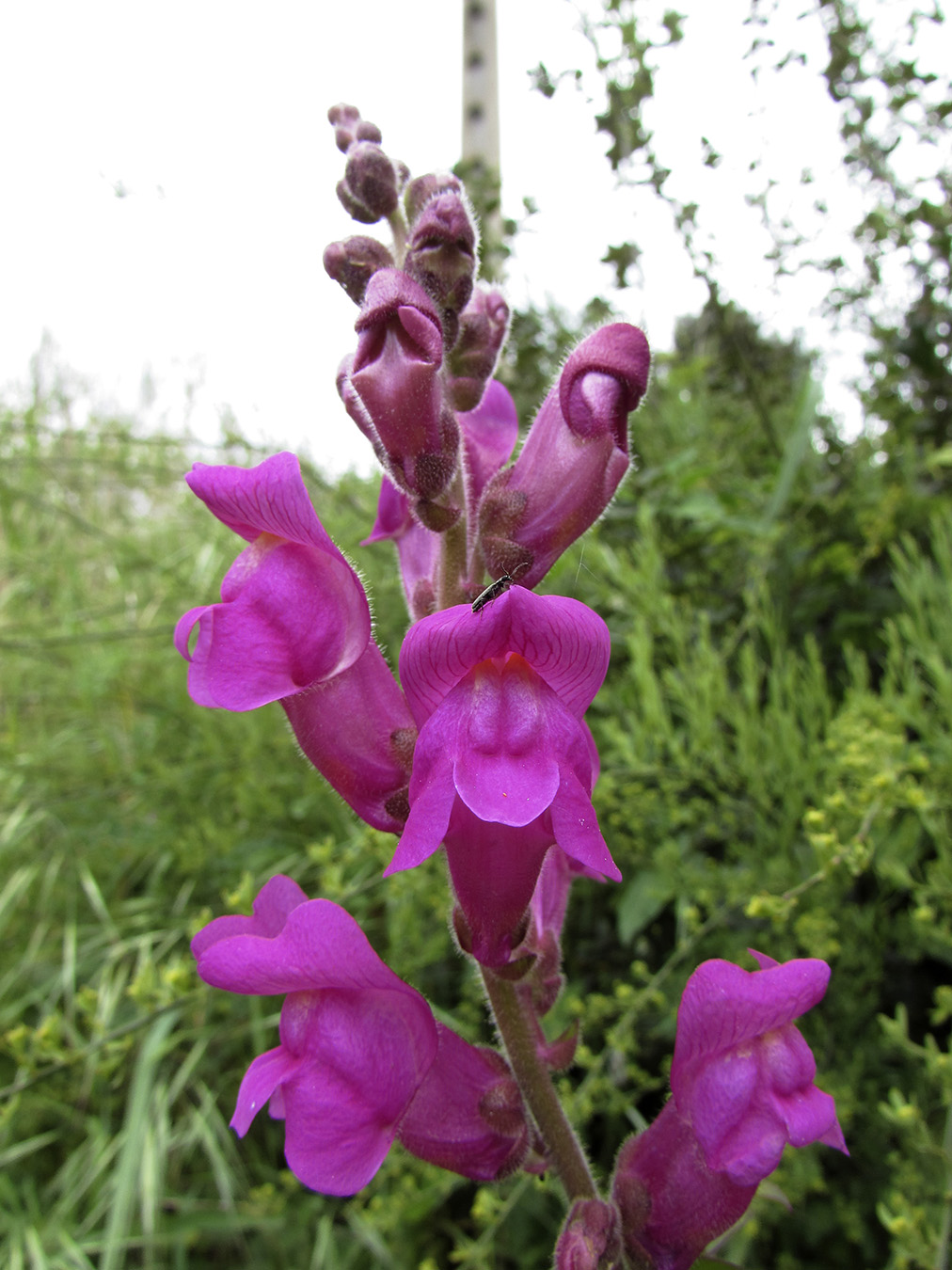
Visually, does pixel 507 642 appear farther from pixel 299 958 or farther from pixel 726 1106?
pixel 726 1106

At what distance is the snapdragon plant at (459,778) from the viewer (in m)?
Answer: 0.59

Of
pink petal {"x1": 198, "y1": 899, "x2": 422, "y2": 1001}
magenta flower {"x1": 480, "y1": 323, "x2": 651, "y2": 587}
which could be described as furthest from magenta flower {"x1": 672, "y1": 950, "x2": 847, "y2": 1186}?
magenta flower {"x1": 480, "y1": 323, "x2": 651, "y2": 587}

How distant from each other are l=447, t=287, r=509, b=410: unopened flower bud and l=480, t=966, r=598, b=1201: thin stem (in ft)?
1.70

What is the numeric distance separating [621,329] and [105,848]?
213cm

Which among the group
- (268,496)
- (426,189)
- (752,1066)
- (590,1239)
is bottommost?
(590,1239)

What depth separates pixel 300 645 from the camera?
680mm

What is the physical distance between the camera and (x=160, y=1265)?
5.78 ft

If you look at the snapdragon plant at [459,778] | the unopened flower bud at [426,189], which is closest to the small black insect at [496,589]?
the snapdragon plant at [459,778]

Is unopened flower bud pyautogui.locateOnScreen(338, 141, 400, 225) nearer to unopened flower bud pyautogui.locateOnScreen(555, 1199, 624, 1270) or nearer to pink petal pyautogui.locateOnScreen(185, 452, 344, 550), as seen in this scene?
pink petal pyautogui.locateOnScreen(185, 452, 344, 550)

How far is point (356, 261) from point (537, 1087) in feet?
2.47

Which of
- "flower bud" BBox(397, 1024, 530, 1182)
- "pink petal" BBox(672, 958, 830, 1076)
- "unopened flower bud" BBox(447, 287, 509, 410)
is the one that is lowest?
"flower bud" BBox(397, 1024, 530, 1182)

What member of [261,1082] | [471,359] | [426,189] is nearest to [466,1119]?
[261,1082]

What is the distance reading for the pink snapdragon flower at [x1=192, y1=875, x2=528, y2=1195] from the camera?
61cm

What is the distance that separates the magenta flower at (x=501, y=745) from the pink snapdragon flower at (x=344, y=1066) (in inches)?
4.0
